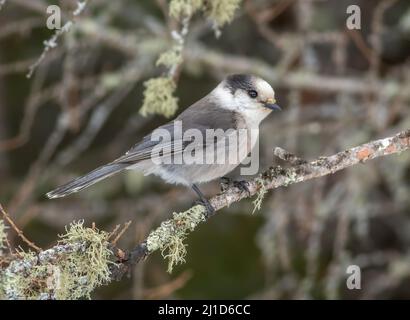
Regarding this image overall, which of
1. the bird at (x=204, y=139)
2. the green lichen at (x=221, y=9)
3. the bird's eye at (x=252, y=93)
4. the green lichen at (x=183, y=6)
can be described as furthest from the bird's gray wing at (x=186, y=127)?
the green lichen at (x=183, y=6)

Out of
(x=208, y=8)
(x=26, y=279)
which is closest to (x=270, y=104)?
(x=208, y=8)

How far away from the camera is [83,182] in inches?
166

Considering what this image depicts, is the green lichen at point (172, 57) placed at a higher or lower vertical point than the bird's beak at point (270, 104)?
lower

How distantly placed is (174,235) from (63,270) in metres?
0.66

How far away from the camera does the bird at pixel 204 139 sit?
4598 millimetres

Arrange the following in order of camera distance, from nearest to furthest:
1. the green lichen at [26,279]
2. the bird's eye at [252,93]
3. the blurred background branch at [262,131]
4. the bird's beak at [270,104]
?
the green lichen at [26,279] < the bird's beak at [270,104] < the bird's eye at [252,93] < the blurred background branch at [262,131]

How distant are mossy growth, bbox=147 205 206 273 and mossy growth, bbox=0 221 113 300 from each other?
10.8 inches

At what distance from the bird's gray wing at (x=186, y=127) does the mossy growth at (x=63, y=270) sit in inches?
55.5

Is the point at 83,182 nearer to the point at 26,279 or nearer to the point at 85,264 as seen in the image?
the point at 85,264

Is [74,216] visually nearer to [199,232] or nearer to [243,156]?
[199,232]

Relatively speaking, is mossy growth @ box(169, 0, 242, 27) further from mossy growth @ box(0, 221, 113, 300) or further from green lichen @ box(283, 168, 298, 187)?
mossy growth @ box(0, 221, 113, 300)

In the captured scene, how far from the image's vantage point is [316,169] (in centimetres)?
383

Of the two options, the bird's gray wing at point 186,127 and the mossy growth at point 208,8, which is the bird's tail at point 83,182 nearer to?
the bird's gray wing at point 186,127

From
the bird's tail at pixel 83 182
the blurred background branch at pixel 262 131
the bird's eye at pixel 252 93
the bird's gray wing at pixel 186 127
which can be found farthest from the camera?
the blurred background branch at pixel 262 131
